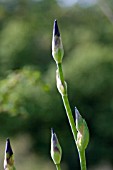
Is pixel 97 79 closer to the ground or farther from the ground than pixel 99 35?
closer to the ground

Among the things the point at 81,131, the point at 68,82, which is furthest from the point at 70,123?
the point at 68,82

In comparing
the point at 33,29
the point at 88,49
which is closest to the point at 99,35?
the point at 88,49

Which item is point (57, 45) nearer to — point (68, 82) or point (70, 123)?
point (70, 123)

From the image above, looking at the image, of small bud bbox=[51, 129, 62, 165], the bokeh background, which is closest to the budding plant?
small bud bbox=[51, 129, 62, 165]

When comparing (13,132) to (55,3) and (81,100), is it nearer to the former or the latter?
(81,100)

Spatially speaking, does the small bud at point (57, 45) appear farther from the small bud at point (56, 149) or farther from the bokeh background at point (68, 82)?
the bokeh background at point (68, 82)

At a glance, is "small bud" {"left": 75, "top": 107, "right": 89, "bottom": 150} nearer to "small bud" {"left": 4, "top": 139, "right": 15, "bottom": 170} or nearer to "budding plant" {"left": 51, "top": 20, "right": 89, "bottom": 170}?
"budding plant" {"left": 51, "top": 20, "right": 89, "bottom": 170}

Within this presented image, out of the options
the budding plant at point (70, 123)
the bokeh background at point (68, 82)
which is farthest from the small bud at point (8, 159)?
the bokeh background at point (68, 82)

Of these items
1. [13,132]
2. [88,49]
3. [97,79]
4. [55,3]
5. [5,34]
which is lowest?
[13,132]
